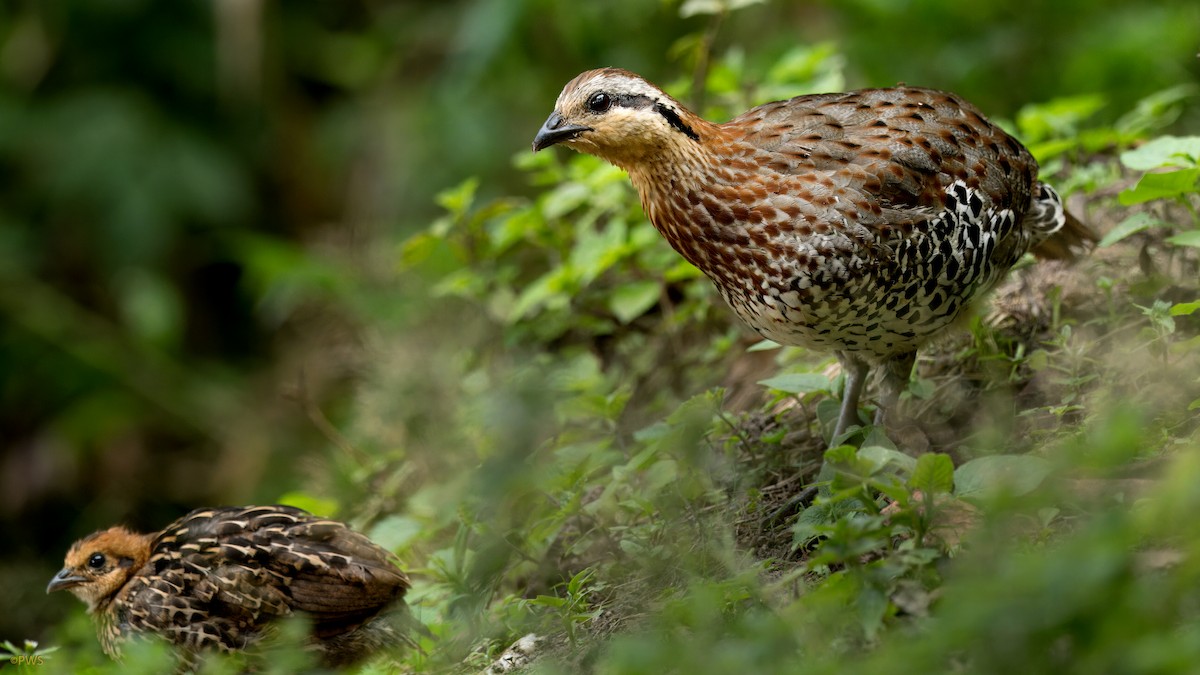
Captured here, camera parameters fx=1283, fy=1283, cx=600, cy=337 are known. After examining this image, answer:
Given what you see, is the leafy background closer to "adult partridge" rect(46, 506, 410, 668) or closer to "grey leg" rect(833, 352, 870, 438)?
"grey leg" rect(833, 352, 870, 438)

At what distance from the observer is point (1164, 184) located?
4.21 metres

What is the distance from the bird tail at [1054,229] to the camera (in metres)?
4.30

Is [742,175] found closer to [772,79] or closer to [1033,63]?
[772,79]

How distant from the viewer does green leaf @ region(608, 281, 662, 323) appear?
5.42 metres

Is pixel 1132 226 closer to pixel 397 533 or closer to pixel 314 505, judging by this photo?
pixel 397 533

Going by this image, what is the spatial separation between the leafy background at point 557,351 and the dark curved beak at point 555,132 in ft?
2.60

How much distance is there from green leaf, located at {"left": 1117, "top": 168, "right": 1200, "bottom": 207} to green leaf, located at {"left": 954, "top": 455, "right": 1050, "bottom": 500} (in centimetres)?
135

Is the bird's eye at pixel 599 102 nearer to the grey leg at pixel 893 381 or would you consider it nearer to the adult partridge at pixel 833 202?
the adult partridge at pixel 833 202

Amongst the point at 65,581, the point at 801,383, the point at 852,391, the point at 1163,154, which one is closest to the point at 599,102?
the point at 801,383

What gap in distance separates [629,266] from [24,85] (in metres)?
5.38

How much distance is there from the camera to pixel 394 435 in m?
6.01

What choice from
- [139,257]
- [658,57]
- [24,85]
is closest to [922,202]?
[658,57]

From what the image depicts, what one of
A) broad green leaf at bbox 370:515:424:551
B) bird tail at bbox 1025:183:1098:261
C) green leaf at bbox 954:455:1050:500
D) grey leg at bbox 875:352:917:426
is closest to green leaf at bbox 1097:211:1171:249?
bird tail at bbox 1025:183:1098:261

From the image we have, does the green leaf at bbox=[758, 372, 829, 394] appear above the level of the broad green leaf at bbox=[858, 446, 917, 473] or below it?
above
